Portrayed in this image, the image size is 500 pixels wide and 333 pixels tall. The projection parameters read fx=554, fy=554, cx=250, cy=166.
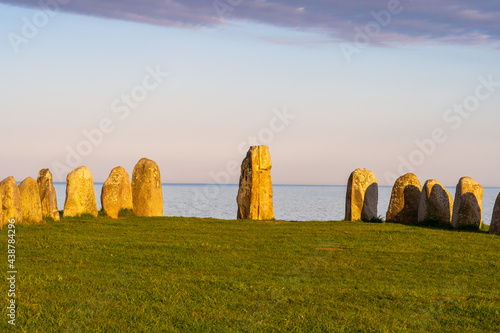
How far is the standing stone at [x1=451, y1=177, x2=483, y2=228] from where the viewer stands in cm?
2286

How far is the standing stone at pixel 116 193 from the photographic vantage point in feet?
83.6

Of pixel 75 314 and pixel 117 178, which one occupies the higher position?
pixel 117 178

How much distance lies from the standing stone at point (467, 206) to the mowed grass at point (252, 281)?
2837 millimetres

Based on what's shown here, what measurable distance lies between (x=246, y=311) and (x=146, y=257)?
18.7 ft

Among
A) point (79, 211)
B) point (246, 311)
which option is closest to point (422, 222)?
point (79, 211)

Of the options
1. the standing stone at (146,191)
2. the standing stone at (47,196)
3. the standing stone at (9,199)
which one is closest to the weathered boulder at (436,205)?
the standing stone at (146,191)

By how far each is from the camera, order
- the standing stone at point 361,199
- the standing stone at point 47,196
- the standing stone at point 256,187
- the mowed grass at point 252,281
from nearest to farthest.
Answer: the mowed grass at point 252,281 → the standing stone at point 47,196 → the standing stone at point 361,199 → the standing stone at point 256,187

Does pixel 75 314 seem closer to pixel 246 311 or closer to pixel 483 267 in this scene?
pixel 246 311

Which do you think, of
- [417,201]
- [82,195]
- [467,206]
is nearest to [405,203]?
[417,201]

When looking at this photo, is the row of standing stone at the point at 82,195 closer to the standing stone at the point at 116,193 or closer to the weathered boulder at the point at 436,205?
the standing stone at the point at 116,193

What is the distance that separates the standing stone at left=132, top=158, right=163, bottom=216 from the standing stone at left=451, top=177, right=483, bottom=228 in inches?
541

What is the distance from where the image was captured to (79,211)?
24391 millimetres

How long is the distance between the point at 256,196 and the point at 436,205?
8.29 m

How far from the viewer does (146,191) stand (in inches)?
1067
